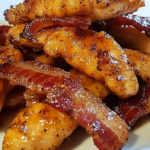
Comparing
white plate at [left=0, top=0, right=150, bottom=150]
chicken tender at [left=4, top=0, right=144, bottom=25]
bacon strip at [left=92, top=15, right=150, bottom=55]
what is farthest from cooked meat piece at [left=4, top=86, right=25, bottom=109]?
bacon strip at [left=92, top=15, right=150, bottom=55]

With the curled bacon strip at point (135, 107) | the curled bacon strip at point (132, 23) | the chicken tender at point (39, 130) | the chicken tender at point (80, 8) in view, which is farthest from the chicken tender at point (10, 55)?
the curled bacon strip at point (135, 107)

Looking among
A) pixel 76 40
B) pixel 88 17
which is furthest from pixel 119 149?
pixel 88 17

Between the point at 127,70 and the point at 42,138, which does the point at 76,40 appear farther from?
the point at 42,138

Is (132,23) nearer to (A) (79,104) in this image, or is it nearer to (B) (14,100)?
(A) (79,104)

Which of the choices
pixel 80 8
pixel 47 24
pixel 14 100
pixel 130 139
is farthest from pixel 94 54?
pixel 14 100

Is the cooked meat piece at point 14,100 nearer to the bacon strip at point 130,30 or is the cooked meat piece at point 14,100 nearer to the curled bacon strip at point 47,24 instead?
the curled bacon strip at point 47,24

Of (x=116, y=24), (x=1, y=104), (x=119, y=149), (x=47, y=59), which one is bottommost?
(x=119, y=149)

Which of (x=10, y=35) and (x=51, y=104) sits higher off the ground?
(x=10, y=35)
